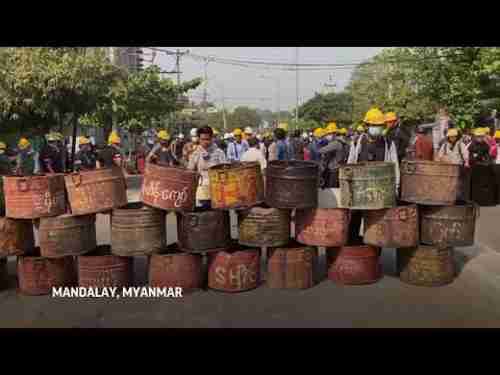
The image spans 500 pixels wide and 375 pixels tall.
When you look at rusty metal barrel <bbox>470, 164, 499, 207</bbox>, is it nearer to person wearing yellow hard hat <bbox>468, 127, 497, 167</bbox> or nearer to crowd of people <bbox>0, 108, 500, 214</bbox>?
crowd of people <bbox>0, 108, 500, 214</bbox>

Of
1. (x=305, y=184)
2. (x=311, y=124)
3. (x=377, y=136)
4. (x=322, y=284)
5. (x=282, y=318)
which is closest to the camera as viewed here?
(x=282, y=318)

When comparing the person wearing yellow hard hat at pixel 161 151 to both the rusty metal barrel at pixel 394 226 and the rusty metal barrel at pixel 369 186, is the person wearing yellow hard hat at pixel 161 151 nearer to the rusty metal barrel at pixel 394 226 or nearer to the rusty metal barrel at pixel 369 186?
the rusty metal barrel at pixel 369 186

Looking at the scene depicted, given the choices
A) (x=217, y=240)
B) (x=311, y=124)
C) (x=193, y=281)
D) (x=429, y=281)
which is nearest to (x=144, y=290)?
(x=193, y=281)

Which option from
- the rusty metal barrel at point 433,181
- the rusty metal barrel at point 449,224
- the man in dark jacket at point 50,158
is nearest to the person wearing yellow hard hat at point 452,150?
the rusty metal barrel at point 449,224

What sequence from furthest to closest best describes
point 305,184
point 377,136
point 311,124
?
1. point 311,124
2. point 377,136
3. point 305,184

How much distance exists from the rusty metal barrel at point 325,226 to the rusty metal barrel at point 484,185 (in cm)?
666

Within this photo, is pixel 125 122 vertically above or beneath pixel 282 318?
above

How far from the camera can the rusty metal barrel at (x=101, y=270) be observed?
577 centimetres

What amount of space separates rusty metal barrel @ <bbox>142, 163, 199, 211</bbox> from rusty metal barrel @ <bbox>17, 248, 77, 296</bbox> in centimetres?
144

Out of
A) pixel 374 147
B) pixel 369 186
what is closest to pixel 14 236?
pixel 369 186

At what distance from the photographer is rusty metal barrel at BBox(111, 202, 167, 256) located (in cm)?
564

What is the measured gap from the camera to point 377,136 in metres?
7.09

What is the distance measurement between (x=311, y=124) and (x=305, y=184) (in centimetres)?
5203

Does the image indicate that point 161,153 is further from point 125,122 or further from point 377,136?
point 125,122
